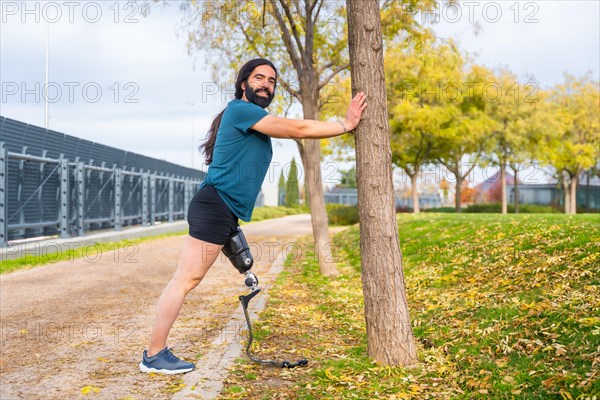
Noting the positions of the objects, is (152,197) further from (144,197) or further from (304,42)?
(304,42)

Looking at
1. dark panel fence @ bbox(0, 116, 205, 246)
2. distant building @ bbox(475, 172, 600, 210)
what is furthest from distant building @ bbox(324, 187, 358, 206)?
dark panel fence @ bbox(0, 116, 205, 246)

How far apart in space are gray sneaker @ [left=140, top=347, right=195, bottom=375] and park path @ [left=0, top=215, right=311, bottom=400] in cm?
5

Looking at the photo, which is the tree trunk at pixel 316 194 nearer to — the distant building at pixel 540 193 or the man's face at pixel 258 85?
the man's face at pixel 258 85

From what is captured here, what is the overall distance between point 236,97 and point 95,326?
11.2ft

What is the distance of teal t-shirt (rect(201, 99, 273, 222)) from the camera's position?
4242 millimetres

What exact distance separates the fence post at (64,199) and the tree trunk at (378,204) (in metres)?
14.6

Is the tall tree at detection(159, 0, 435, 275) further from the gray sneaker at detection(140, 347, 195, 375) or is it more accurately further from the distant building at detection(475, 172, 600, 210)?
the distant building at detection(475, 172, 600, 210)

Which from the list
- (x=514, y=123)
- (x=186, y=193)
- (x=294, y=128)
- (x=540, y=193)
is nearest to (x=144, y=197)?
(x=186, y=193)

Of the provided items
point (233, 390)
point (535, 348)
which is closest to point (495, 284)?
point (535, 348)

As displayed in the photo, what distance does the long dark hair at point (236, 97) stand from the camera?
4465mm

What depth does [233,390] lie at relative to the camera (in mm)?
4039

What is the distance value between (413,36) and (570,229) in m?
5.47

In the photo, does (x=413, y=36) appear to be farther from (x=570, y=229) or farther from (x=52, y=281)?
(x=52, y=281)

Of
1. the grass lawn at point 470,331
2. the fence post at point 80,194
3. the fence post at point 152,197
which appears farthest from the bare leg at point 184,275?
the fence post at point 152,197
